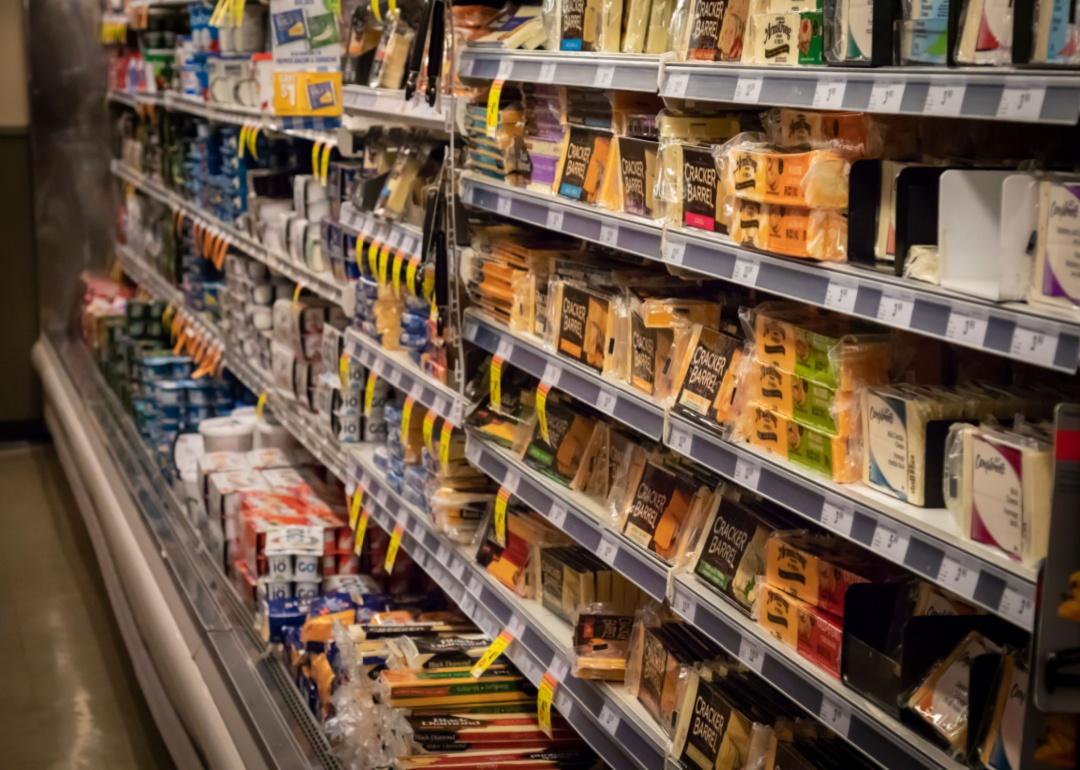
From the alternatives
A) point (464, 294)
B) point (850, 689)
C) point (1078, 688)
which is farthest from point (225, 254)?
point (1078, 688)

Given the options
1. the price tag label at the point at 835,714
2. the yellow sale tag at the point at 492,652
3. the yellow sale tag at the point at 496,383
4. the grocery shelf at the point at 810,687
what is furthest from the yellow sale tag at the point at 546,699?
the price tag label at the point at 835,714

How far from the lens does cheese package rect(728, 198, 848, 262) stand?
1.87m

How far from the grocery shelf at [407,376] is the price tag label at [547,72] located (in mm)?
870

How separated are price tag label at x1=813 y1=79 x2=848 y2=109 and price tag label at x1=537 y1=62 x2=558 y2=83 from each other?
2.92 ft

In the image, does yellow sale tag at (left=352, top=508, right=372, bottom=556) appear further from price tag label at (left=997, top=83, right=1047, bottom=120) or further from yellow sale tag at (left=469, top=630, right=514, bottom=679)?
price tag label at (left=997, top=83, right=1047, bottom=120)

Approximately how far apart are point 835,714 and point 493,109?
160 centimetres

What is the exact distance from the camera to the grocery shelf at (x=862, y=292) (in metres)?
1.45

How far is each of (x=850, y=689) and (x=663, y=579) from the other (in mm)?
539

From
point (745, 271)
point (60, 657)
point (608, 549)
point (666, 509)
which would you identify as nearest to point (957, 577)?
point (745, 271)

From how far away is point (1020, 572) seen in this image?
152 centimetres

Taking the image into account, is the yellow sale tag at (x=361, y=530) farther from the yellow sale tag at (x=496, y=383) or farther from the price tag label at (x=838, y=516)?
the price tag label at (x=838, y=516)

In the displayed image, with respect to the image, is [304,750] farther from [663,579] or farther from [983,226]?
[983,226]

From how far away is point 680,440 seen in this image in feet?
7.44

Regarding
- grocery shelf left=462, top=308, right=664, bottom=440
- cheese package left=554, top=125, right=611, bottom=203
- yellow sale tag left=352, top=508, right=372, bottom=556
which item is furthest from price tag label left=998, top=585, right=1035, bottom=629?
yellow sale tag left=352, top=508, right=372, bottom=556
